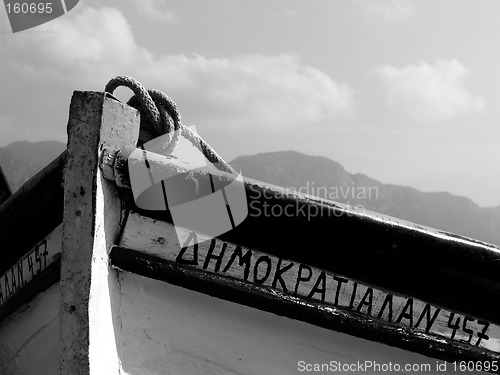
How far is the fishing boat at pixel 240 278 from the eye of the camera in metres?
1.58

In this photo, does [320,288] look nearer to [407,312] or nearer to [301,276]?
[301,276]

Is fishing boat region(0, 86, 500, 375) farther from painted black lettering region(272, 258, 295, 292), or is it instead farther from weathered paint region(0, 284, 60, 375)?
weathered paint region(0, 284, 60, 375)

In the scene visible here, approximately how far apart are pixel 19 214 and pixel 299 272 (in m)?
1.01

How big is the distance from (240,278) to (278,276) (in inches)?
4.6

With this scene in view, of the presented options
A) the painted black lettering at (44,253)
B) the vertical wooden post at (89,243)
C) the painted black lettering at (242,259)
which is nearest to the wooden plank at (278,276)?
the painted black lettering at (242,259)

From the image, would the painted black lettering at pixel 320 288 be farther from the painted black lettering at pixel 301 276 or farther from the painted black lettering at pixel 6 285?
the painted black lettering at pixel 6 285

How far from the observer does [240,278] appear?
165 centimetres

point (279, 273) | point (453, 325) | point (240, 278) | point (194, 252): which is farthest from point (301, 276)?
point (453, 325)

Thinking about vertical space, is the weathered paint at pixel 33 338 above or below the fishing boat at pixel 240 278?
below

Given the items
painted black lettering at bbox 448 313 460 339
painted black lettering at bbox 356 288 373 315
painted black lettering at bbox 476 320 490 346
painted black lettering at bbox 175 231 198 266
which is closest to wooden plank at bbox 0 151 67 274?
painted black lettering at bbox 175 231 198 266

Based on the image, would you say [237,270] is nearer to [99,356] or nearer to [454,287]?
[99,356]

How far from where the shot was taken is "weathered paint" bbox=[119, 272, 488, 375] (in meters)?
1.65

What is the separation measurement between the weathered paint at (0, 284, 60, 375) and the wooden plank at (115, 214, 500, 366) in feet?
1.43

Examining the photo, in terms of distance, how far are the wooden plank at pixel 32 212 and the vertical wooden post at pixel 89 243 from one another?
0.45ft
